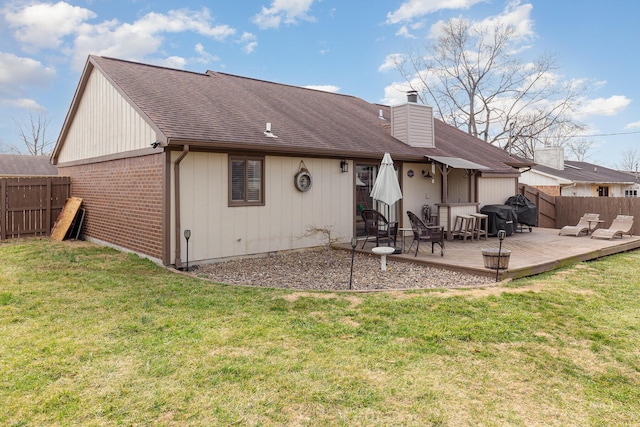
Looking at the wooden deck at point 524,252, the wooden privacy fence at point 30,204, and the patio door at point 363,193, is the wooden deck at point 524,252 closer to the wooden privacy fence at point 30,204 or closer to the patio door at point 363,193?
the patio door at point 363,193

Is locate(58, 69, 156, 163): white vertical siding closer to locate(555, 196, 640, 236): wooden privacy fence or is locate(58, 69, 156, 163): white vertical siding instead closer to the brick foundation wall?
the brick foundation wall

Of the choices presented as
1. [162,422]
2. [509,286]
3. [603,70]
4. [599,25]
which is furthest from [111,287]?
[603,70]

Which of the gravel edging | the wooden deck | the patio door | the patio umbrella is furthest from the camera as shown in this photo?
the patio door

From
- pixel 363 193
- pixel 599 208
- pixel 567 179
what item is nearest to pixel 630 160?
pixel 567 179

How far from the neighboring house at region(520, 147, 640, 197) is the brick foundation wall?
21963 millimetres

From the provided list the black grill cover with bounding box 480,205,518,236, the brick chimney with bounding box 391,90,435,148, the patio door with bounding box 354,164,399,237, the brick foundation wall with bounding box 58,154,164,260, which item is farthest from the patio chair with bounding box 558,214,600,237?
the brick foundation wall with bounding box 58,154,164,260

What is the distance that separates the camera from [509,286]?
6.48 m

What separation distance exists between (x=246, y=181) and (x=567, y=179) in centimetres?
2188

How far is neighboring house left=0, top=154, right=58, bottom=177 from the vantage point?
1043 inches

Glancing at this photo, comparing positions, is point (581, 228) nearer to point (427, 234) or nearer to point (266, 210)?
point (427, 234)

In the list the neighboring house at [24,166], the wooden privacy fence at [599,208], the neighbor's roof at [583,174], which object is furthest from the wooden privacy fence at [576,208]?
the neighboring house at [24,166]

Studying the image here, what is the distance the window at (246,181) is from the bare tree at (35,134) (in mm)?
37644

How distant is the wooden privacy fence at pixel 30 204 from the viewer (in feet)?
37.6

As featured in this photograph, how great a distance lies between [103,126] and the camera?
10.5m
